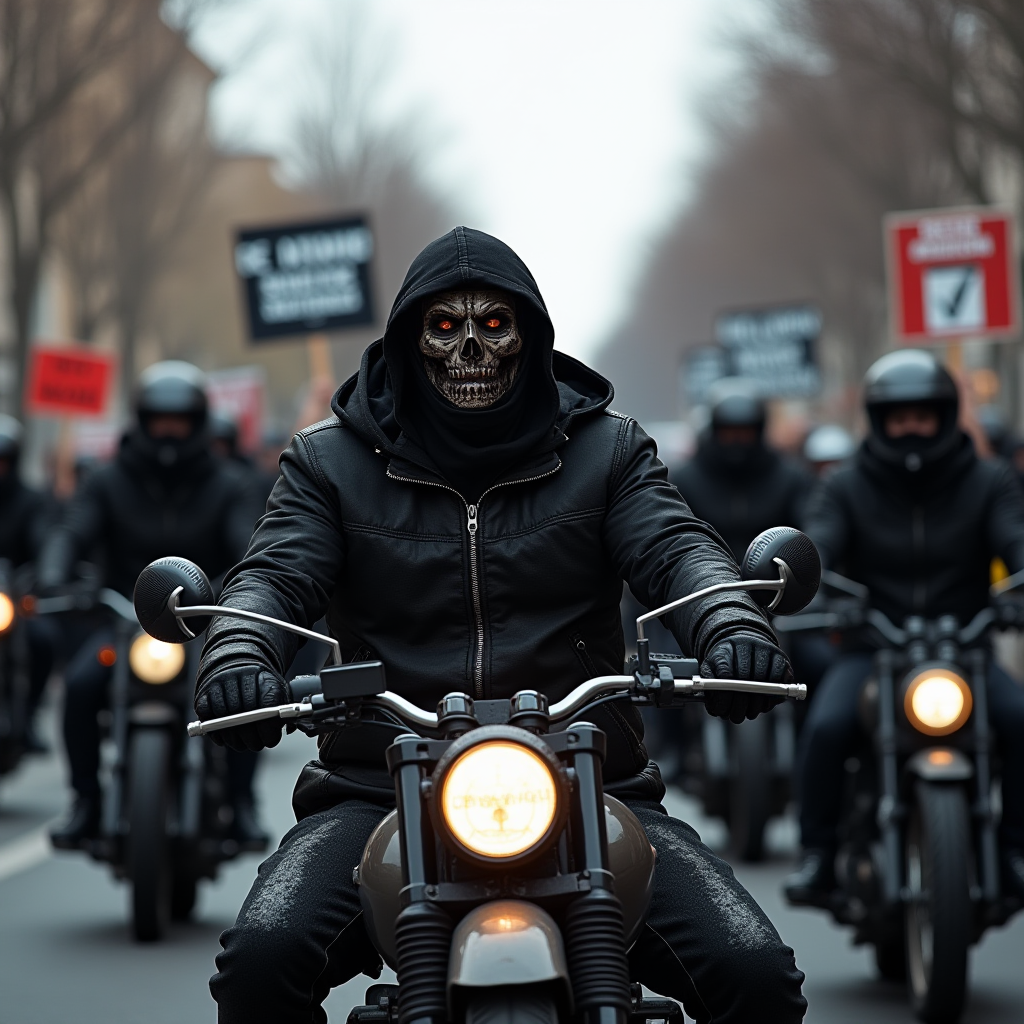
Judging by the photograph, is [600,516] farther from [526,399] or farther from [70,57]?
[70,57]

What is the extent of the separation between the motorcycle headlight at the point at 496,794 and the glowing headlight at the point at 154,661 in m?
5.33

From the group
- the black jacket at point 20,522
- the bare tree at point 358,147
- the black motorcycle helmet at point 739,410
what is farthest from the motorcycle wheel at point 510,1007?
the bare tree at point 358,147

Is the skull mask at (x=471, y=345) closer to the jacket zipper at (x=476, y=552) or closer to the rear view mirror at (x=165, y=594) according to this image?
the jacket zipper at (x=476, y=552)

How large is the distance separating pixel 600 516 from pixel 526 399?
0.28m

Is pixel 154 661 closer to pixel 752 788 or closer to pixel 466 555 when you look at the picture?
pixel 752 788

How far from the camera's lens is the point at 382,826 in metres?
3.53

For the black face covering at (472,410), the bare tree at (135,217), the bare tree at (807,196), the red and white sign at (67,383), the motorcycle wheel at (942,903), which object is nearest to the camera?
the black face covering at (472,410)

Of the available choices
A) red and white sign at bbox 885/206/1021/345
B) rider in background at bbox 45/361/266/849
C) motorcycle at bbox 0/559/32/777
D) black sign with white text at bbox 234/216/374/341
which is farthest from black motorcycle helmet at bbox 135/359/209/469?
black sign with white text at bbox 234/216/374/341

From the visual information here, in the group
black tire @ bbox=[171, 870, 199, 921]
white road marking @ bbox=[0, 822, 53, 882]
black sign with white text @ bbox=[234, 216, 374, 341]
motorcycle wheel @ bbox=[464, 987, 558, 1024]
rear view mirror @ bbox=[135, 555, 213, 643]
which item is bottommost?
white road marking @ bbox=[0, 822, 53, 882]

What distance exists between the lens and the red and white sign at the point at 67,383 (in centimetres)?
2166

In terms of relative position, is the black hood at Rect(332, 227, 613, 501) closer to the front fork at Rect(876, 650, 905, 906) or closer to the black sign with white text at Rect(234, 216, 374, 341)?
the front fork at Rect(876, 650, 905, 906)

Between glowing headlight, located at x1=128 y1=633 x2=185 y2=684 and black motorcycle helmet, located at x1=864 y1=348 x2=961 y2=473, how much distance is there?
9.38 ft

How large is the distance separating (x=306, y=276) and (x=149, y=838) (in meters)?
11.2

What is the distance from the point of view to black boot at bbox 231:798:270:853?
8586mm
